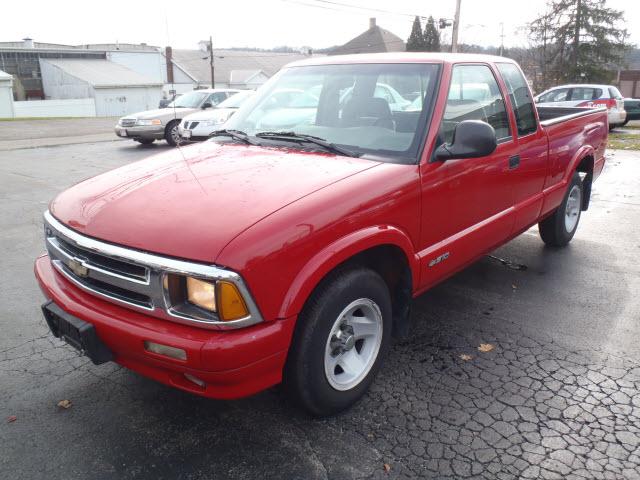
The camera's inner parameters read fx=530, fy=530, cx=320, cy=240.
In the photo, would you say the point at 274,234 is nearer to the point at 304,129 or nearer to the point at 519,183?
the point at 304,129

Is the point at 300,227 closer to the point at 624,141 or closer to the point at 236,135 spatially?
the point at 236,135

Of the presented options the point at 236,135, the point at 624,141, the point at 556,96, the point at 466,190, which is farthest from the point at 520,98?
the point at 556,96

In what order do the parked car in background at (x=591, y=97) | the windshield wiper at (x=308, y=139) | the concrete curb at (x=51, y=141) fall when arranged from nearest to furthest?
the windshield wiper at (x=308, y=139) < the concrete curb at (x=51, y=141) < the parked car in background at (x=591, y=97)

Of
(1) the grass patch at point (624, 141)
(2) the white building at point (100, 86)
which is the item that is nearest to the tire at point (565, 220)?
(1) the grass patch at point (624, 141)

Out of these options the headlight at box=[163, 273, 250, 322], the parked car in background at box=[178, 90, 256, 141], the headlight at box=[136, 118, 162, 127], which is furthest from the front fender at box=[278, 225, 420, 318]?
the headlight at box=[136, 118, 162, 127]

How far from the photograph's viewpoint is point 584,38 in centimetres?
3541

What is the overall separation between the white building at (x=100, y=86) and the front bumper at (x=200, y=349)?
52.7 metres

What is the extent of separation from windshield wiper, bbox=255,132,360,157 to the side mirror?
0.55m

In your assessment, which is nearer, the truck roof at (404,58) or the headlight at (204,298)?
the headlight at (204,298)

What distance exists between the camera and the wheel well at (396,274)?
3.04 meters

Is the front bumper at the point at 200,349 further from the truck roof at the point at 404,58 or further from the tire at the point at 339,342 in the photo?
the truck roof at the point at 404,58

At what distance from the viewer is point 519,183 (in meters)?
4.16

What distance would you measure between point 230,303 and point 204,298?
0.13 meters

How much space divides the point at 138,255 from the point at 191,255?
28cm
